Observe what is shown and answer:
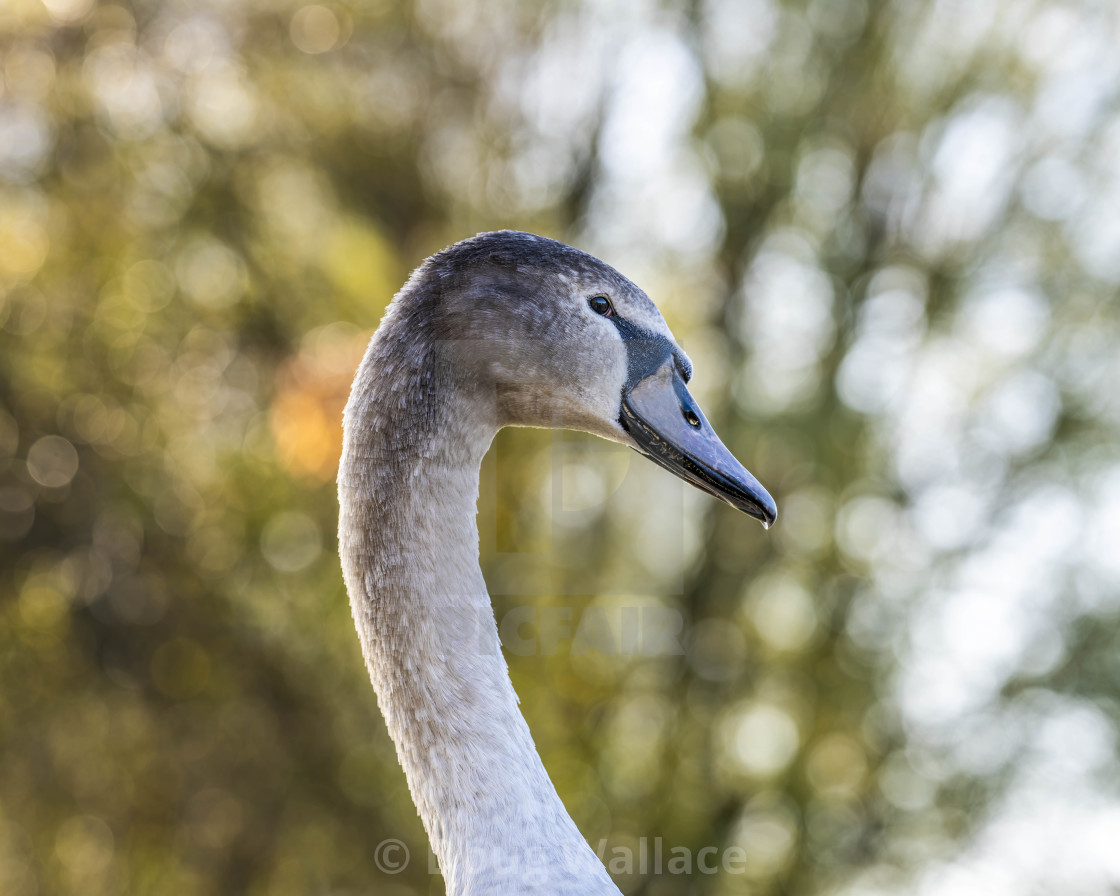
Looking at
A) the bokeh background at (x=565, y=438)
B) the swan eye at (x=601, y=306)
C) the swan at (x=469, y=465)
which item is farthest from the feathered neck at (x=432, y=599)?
the bokeh background at (x=565, y=438)

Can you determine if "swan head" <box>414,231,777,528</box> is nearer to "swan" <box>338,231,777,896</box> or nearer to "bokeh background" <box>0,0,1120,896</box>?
"swan" <box>338,231,777,896</box>

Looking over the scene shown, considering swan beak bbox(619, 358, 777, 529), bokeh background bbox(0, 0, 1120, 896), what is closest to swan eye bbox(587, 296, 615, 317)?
swan beak bbox(619, 358, 777, 529)

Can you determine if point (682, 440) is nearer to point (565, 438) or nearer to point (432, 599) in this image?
point (432, 599)

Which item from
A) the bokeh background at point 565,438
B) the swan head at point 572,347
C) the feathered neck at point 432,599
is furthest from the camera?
the bokeh background at point 565,438

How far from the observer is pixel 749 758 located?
7.36m

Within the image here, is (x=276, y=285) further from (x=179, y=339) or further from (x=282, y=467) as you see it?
(x=282, y=467)

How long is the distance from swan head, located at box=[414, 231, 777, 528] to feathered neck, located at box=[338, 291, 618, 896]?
62 millimetres

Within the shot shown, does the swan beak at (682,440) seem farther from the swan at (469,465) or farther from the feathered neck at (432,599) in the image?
the feathered neck at (432,599)

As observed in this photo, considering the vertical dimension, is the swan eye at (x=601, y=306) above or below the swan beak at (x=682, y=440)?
above

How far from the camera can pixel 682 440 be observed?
6.51 ft

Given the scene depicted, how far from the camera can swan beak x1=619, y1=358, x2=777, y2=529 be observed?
1.95 metres

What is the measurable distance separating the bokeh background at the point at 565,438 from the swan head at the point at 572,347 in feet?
16.1

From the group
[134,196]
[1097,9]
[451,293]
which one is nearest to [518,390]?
[451,293]

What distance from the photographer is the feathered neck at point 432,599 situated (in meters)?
1.77
